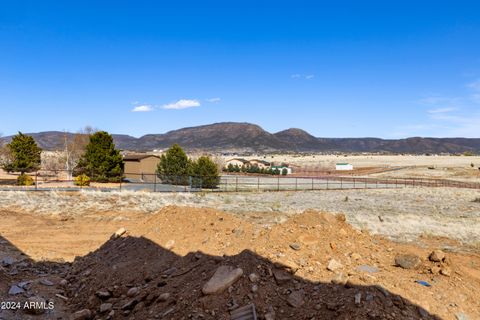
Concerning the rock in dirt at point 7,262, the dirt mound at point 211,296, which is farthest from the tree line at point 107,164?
the dirt mound at point 211,296

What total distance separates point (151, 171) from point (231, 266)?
47.8 m

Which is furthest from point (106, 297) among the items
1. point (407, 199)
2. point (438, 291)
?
point (407, 199)

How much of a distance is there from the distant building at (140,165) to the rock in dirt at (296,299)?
47.0m

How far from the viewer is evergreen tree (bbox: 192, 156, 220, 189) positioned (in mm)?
44375

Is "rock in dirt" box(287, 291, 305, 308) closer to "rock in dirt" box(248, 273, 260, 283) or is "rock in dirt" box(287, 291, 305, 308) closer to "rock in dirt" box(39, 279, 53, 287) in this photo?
"rock in dirt" box(248, 273, 260, 283)

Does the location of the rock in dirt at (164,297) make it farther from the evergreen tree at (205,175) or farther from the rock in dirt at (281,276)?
the evergreen tree at (205,175)

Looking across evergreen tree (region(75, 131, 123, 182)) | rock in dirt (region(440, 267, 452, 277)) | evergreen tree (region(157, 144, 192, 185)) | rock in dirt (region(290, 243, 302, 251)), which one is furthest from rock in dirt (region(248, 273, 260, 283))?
evergreen tree (region(75, 131, 123, 182))

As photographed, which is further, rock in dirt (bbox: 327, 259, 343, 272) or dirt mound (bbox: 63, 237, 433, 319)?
rock in dirt (bbox: 327, 259, 343, 272)

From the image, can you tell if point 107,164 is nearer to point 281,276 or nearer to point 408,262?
point 281,276

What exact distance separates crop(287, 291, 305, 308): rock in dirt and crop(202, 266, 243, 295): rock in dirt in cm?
Result: 107

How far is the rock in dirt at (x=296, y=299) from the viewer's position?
6.85 m

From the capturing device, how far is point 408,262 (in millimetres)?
8828

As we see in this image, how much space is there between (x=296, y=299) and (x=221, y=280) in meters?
1.47

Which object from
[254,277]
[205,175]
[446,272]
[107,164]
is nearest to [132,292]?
[254,277]
